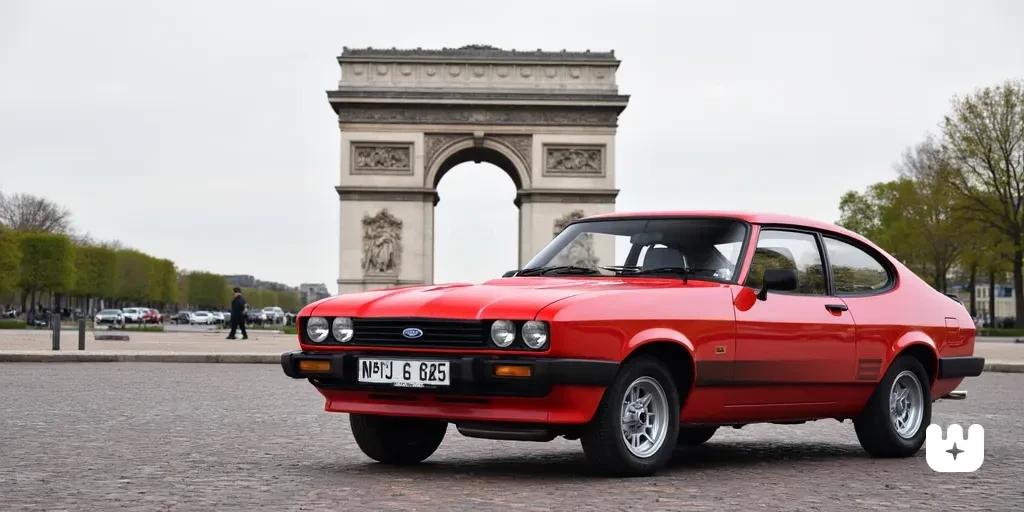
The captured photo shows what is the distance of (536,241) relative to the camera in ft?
143

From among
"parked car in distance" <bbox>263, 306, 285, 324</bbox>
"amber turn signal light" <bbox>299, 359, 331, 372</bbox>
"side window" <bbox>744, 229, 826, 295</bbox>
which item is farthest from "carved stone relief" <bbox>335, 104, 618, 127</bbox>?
"parked car in distance" <bbox>263, 306, 285, 324</bbox>

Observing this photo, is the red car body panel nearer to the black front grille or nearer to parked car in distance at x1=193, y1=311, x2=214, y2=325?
Answer: the black front grille

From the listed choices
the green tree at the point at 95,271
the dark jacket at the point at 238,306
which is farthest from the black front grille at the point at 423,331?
the green tree at the point at 95,271

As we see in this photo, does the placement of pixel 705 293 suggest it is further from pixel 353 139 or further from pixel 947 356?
pixel 353 139

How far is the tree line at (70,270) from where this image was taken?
7206cm

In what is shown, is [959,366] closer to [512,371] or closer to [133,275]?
[512,371]

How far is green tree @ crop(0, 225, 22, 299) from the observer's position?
2662 inches

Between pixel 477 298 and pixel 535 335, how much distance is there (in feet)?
1.37

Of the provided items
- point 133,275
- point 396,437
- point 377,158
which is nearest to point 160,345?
point 377,158

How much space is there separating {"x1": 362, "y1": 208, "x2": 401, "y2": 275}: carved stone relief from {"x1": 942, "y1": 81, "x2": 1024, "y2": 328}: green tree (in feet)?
78.1

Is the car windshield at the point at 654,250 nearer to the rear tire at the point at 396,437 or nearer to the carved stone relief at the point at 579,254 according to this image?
the carved stone relief at the point at 579,254

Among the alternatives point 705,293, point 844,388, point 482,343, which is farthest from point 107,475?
point 844,388

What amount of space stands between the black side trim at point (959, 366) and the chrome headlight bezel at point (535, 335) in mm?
3389

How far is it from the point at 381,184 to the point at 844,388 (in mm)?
36146
